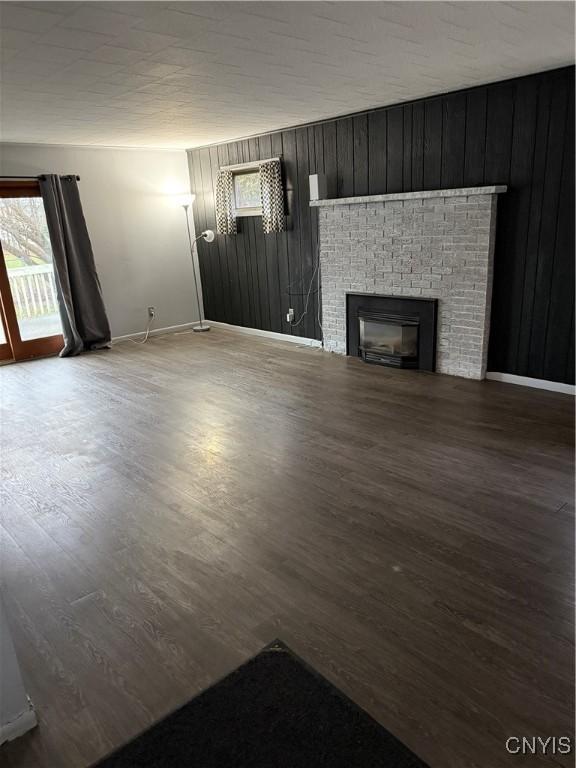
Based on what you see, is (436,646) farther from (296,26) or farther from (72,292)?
(72,292)

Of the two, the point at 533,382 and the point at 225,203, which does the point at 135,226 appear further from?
the point at 533,382

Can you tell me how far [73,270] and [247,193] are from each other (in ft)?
7.49

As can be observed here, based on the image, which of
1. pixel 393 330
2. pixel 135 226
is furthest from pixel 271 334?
pixel 135 226

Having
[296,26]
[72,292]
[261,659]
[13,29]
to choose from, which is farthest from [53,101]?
[261,659]

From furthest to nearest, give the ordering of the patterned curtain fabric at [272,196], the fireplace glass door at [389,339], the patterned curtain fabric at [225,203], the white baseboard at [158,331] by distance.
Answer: the white baseboard at [158,331]
the patterned curtain fabric at [225,203]
the patterned curtain fabric at [272,196]
the fireplace glass door at [389,339]

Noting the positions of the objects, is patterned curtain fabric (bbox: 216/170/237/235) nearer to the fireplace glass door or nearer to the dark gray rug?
the fireplace glass door

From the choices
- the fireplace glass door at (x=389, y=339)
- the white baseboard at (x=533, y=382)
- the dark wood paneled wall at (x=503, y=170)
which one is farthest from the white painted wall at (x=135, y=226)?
the white baseboard at (x=533, y=382)

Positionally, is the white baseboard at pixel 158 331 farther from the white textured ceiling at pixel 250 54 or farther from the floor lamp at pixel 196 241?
the white textured ceiling at pixel 250 54

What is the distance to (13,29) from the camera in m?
2.45

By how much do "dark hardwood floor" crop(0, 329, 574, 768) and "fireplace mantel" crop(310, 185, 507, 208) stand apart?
5.27 feet

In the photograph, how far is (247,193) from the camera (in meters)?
6.54

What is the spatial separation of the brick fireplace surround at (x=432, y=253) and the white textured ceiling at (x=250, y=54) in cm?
88

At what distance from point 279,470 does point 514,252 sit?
2.68 meters

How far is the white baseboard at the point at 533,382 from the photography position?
4.31 meters
